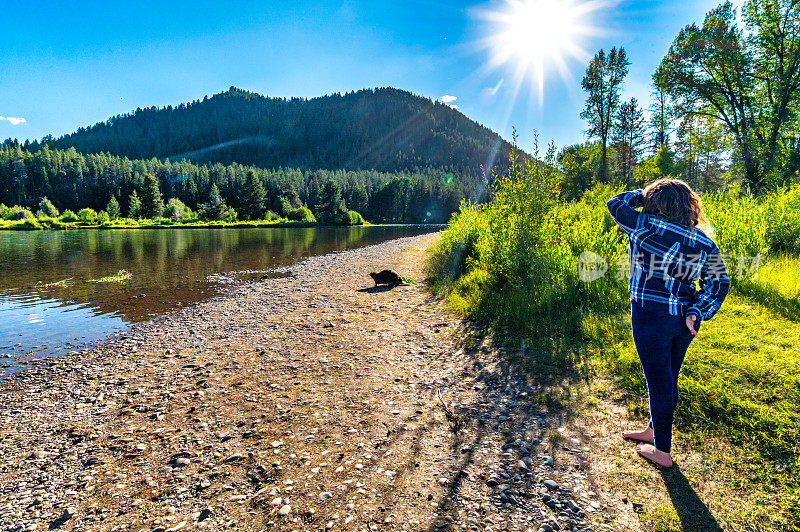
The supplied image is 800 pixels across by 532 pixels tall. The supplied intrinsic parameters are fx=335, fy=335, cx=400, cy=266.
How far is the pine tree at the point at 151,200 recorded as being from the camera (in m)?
110

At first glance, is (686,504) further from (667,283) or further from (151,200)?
(151,200)

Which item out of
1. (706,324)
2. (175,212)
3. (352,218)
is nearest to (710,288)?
(706,324)

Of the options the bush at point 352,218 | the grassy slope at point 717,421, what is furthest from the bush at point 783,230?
the bush at point 352,218

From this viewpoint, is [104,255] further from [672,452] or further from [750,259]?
[750,259]

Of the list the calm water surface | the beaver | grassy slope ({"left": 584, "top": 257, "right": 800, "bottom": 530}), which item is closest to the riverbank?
the calm water surface

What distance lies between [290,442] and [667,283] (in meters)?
5.35

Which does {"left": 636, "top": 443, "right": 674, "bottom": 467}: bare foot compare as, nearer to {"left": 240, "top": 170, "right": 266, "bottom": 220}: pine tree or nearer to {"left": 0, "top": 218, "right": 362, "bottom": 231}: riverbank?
{"left": 0, "top": 218, "right": 362, "bottom": 231}: riverbank

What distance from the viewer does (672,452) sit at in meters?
4.24

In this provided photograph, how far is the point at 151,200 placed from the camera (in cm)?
11069

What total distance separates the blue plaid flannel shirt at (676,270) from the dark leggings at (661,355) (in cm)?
13

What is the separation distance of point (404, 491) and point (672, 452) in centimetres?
342

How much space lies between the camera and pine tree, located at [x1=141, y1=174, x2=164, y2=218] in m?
110

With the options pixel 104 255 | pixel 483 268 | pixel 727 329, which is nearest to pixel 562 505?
pixel 727 329

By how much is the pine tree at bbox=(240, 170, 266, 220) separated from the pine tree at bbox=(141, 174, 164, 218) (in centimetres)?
2528
